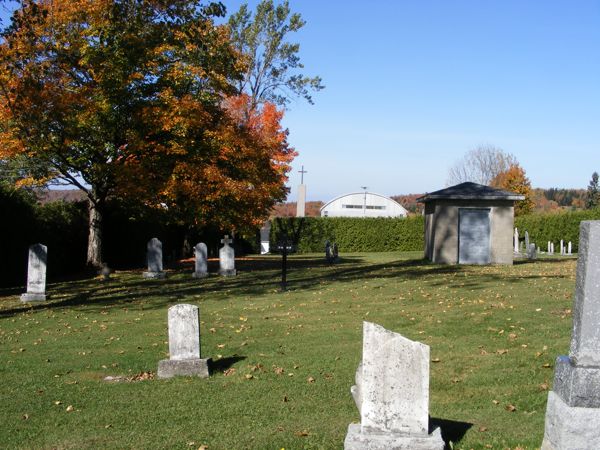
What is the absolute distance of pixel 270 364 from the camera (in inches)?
373

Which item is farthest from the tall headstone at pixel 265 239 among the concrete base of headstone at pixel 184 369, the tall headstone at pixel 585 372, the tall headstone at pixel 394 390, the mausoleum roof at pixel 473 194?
the tall headstone at pixel 585 372

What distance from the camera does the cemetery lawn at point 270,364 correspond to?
649cm

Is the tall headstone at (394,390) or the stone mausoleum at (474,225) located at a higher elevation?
the stone mausoleum at (474,225)

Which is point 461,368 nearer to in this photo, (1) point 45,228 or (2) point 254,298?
(2) point 254,298

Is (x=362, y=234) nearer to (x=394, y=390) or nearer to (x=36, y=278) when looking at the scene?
(x=36, y=278)

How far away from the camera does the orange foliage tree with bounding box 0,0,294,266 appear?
20750mm

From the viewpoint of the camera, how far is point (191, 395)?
26.5ft

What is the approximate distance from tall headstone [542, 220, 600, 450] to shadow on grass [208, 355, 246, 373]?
5.57 m

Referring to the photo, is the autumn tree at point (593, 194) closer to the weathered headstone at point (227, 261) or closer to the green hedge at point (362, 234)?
the green hedge at point (362, 234)

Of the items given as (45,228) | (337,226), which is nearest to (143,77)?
(45,228)

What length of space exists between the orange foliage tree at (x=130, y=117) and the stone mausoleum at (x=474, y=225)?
7536mm

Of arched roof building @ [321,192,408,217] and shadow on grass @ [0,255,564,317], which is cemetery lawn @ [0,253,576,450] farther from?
arched roof building @ [321,192,408,217]

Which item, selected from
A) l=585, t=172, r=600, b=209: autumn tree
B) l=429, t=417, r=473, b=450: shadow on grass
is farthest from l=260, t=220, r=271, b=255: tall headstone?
l=429, t=417, r=473, b=450: shadow on grass

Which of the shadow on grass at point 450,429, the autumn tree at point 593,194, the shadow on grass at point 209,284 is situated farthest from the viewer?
the autumn tree at point 593,194
